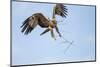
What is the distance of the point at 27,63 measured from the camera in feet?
7.07

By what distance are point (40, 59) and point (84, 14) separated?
0.72 metres

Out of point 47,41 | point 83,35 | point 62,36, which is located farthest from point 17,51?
point 83,35

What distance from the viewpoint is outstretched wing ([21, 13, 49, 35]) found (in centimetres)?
216

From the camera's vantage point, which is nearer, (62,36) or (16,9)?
(16,9)

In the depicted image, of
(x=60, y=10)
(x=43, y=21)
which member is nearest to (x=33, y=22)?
(x=43, y=21)

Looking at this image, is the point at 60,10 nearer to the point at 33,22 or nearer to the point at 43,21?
the point at 43,21

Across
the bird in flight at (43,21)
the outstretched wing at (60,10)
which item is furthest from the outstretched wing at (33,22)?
the outstretched wing at (60,10)

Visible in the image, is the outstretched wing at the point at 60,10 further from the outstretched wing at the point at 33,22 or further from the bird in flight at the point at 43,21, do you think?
the outstretched wing at the point at 33,22

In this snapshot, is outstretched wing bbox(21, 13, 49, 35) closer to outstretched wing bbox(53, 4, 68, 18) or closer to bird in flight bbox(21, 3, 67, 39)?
bird in flight bbox(21, 3, 67, 39)

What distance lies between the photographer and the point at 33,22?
2189 mm

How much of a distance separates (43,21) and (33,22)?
110 millimetres

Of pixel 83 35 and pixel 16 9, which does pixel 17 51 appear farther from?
pixel 83 35

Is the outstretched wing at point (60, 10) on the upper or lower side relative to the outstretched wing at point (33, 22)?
upper

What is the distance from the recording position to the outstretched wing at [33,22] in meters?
2.16
